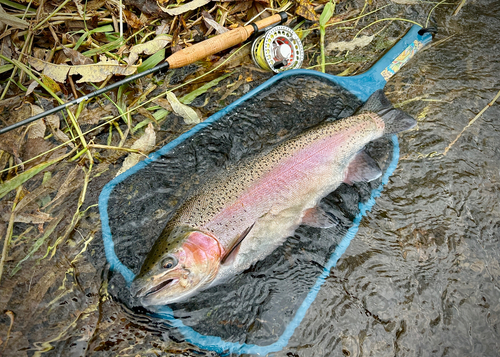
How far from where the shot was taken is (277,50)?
3.04m

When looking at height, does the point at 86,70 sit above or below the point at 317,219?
above

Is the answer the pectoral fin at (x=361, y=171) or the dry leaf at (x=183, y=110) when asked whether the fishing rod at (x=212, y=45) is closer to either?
the dry leaf at (x=183, y=110)

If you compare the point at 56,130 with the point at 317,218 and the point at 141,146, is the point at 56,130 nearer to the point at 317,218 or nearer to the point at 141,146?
the point at 141,146

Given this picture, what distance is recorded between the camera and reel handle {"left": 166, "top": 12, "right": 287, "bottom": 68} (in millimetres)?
2764

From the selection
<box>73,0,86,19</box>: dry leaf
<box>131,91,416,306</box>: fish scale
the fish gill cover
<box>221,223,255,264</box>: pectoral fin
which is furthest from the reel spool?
<box>221,223,255,264</box>: pectoral fin

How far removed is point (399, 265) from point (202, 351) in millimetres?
1505

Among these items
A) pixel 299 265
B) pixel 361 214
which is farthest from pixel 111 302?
pixel 361 214

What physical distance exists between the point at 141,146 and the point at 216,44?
104cm

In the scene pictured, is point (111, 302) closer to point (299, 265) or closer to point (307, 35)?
point (299, 265)

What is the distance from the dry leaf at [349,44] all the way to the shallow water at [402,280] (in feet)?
2.15

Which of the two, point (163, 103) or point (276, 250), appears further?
point (163, 103)

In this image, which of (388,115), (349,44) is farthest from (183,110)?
(349,44)

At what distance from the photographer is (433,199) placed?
2814 millimetres

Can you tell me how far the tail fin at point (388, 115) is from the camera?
274 cm
